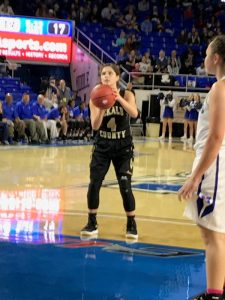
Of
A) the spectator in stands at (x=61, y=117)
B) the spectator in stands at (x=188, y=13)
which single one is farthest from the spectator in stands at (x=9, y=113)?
the spectator in stands at (x=188, y=13)

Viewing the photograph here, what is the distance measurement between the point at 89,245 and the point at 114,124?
1.20 metres

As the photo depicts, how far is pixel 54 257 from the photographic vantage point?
4.91m

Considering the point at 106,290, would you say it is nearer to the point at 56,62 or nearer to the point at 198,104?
the point at 198,104

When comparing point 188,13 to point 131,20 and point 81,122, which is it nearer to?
point 131,20

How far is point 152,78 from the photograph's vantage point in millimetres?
23375

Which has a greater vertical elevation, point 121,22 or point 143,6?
point 143,6

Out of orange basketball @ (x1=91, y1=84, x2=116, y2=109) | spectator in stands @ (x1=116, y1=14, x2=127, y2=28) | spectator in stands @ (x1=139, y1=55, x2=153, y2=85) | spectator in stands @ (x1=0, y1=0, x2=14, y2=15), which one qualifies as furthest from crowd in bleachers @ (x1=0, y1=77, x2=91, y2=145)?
orange basketball @ (x1=91, y1=84, x2=116, y2=109)

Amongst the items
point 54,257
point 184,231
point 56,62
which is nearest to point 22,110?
point 56,62

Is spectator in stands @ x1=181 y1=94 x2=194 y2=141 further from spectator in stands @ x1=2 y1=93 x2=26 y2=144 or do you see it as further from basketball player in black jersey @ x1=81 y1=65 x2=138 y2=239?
basketball player in black jersey @ x1=81 y1=65 x2=138 y2=239

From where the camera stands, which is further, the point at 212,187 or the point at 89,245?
the point at 89,245

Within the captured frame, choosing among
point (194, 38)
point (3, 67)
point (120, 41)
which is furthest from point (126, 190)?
point (194, 38)

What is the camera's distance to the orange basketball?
5488 mm

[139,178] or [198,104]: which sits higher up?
[198,104]

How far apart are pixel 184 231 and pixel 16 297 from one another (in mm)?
2697
